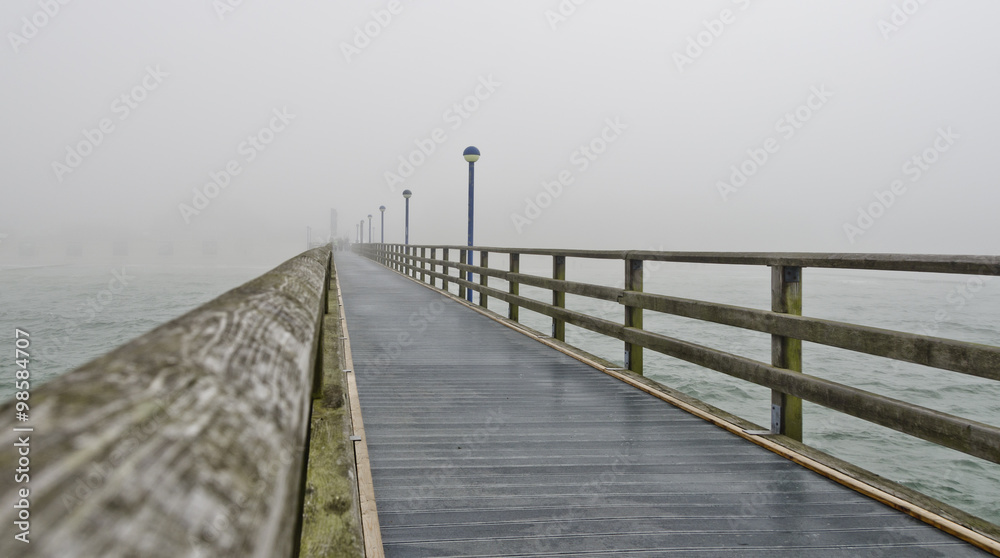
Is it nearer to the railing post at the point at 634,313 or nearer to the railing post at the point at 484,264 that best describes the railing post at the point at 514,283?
the railing post at the point at 484,264

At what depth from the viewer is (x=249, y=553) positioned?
0.41m

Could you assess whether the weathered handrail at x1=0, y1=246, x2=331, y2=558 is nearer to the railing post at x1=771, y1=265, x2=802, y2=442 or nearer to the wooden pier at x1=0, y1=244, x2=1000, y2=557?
the wooden pier at x1=0, y1=244, x2=1000, y2=557

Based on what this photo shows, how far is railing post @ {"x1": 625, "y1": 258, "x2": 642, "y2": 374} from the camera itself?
4.49 m

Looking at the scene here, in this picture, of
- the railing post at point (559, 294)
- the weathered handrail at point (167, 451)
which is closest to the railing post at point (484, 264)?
the railing post at point (559, 294)

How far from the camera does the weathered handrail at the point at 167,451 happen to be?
1.01ft

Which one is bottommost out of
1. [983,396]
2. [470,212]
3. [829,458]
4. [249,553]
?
[983,396]

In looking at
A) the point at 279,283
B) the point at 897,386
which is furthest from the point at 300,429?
the point at 897,386

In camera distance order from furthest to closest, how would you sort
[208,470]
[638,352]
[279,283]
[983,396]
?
[983,396]
[638,352]
[279,283]
[208,470]

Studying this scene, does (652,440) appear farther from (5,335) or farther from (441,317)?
(5,335)

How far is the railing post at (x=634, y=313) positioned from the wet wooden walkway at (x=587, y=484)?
42 centimetres

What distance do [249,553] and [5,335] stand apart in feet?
66.4

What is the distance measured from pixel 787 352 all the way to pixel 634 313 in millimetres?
1580

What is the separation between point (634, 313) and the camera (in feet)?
14.9

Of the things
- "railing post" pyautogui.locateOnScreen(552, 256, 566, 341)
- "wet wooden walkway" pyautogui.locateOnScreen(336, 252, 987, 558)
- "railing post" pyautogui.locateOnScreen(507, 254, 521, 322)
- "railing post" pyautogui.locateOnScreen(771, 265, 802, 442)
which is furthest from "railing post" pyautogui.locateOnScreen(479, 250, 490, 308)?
"railing post" pyautogui.locateOnScreen(771, 265, 802, 442)
